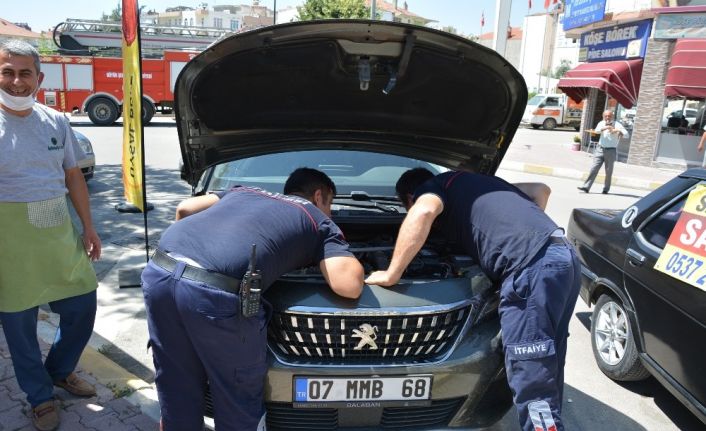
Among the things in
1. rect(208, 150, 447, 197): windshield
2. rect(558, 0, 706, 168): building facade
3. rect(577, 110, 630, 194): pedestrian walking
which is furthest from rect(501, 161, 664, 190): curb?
rect(208, 150, 447, 197): windshield

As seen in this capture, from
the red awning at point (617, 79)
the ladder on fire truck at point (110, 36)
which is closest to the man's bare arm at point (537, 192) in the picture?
the red awning at point (617, 79)

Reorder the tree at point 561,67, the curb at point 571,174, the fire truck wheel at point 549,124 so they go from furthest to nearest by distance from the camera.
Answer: the tree at point 561,67 < the fire truck wheel at point 549,124 < the curb at point 571,174

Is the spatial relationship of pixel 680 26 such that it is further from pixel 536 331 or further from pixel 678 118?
pixel 536 331

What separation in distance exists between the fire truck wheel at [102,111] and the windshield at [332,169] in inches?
716

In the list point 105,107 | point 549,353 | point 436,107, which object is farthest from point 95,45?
point 549,353

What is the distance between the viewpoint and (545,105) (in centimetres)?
2744

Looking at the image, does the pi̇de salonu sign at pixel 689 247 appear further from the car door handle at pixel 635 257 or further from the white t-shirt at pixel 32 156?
the white t-shirt at pixel 32 156

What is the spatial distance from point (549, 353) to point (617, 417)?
130cm

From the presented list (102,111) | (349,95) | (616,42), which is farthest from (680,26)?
(102,111)

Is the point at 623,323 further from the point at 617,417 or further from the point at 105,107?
the point at 105,107

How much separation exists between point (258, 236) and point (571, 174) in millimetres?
11994

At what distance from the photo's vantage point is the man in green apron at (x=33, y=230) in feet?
8.18

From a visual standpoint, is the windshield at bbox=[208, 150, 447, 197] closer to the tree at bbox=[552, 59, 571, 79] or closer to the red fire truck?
the red fire truck

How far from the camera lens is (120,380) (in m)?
3.15
